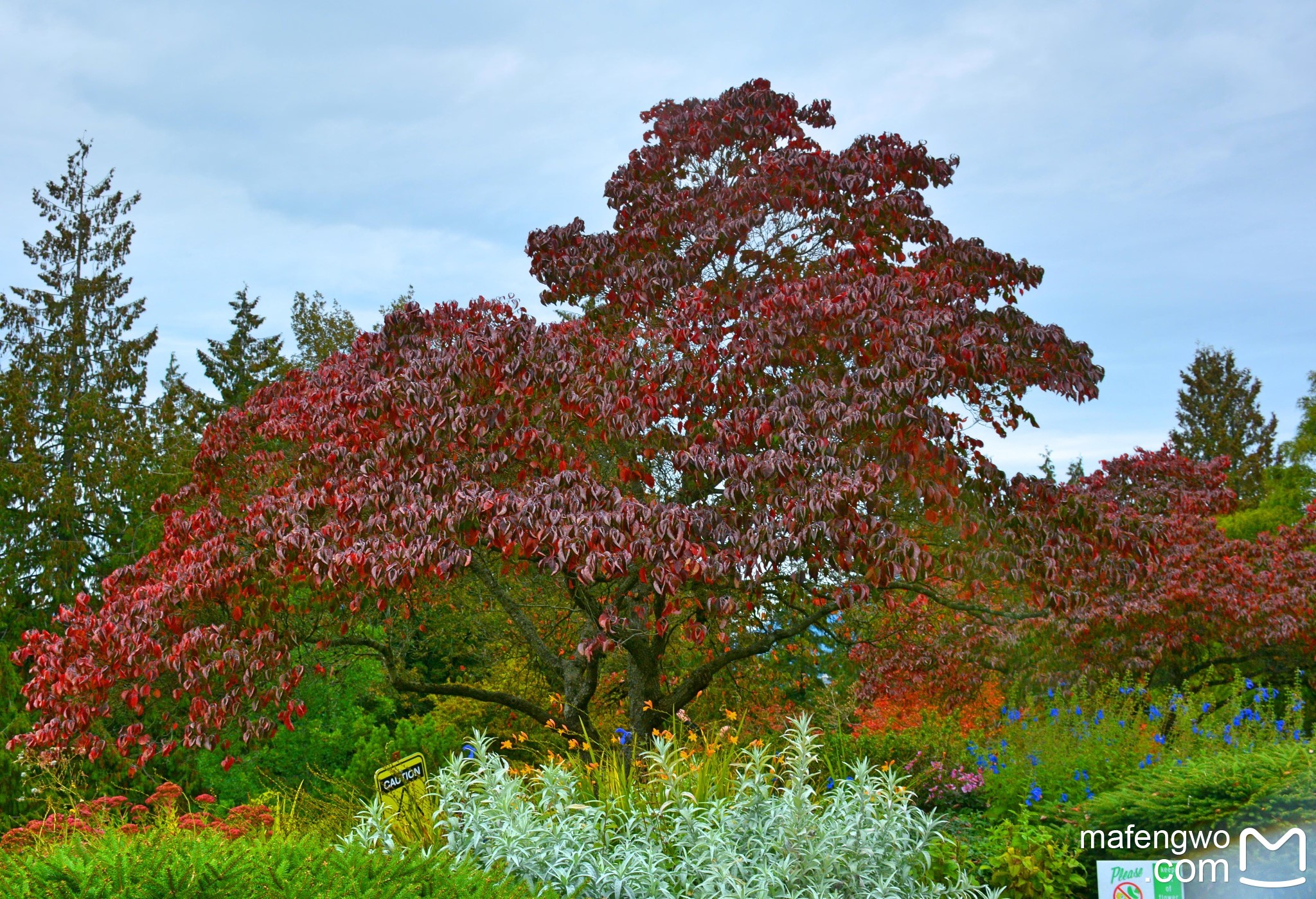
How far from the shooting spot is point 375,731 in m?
9.43

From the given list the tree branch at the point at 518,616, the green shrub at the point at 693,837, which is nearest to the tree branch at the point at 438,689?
the tree branch at the point at 518,616

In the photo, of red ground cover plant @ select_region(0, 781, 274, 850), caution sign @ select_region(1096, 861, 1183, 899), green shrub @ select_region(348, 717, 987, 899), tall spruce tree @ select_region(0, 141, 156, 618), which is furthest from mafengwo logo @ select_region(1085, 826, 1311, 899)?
tall spruce tree @ select_region(0, 141, 156, 618)

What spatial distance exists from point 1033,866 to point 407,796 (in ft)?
11.4

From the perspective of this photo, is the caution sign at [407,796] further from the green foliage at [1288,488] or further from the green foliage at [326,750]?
the green foliage at [1288,488]

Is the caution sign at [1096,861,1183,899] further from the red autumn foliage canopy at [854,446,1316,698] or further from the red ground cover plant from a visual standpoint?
the red ground cover plant

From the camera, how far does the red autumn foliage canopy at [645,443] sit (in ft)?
19.9

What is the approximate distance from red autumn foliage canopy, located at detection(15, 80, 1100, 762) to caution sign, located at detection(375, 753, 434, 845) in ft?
A: 3.59

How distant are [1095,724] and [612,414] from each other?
16.1 feet

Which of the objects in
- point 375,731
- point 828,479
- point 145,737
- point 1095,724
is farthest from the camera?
point 375,731

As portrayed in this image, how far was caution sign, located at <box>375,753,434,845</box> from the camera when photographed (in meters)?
5.40

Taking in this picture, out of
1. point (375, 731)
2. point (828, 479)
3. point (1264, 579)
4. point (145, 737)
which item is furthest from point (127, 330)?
point (1264, 579)

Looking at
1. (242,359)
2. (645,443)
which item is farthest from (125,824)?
(242,359)

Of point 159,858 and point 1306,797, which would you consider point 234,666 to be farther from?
point 1306,797

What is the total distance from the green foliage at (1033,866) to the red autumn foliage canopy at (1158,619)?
3.41 meters
